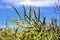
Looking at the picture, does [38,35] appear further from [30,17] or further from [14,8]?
[14,8]

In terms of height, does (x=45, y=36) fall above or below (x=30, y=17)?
below

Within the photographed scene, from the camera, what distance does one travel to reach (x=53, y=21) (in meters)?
3.95

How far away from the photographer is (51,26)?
386cm

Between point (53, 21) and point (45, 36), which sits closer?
point (45, 36)

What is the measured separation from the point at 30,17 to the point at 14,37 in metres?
0.43

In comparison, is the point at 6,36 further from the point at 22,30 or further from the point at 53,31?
the point at 53,31

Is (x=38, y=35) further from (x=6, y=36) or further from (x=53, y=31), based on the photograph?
(x=6, y=36)

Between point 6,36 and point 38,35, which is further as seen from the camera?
point 6,36

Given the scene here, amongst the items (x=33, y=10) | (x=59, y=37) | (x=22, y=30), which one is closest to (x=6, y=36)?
(x=22, y=30)

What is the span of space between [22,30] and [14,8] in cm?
40

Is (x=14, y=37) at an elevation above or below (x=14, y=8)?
below

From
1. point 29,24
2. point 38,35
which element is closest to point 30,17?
point 29,24

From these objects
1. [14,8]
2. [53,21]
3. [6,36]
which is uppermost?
[14,8]

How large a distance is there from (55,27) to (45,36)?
337 mm
